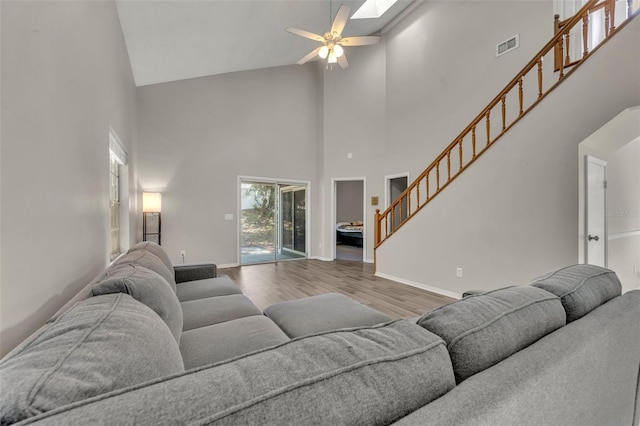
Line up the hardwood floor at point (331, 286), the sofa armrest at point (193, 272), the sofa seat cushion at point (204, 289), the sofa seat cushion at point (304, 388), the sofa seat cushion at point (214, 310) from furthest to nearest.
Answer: the hardwood floor at point (331, 286) → the sofa armrest at point (193, 272) → the sofa seat cushion at point (204, 289) → the sofa seat cushion at point (214, 310) → the sofa seat cushion at point (304, 388)

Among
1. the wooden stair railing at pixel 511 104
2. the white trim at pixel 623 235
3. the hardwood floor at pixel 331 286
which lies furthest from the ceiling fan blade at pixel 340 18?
the white trim at pixel 623 235

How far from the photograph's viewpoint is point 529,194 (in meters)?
2.93

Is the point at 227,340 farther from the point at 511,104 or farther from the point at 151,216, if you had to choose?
the point at 511,104

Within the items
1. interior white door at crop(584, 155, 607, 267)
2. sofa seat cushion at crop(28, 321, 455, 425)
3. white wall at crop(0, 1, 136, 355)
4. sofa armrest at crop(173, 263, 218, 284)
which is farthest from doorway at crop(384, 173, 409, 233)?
sofa seat cushion at crop(28, 321, 455, 425)

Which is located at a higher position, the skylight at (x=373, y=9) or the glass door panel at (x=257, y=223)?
the skylight at (x=373, y=9)

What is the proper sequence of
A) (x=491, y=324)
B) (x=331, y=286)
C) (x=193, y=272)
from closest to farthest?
(x=491, y=324)
(x=193, y=272)
(x=331, y=286)

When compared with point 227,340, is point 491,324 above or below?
above

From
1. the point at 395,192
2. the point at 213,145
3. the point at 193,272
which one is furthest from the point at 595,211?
the point at 213,145

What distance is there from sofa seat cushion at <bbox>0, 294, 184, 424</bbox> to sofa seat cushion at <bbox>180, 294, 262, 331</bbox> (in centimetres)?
83

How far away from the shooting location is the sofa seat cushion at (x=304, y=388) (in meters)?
0.40

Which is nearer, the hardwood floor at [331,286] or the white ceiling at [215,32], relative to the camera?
the white ceiling at [215,32]

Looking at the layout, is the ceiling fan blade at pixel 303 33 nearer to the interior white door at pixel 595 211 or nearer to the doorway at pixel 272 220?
the doorway at pixel 272 220

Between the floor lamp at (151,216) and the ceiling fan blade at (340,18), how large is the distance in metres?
4.02

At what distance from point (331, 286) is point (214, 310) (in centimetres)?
262
